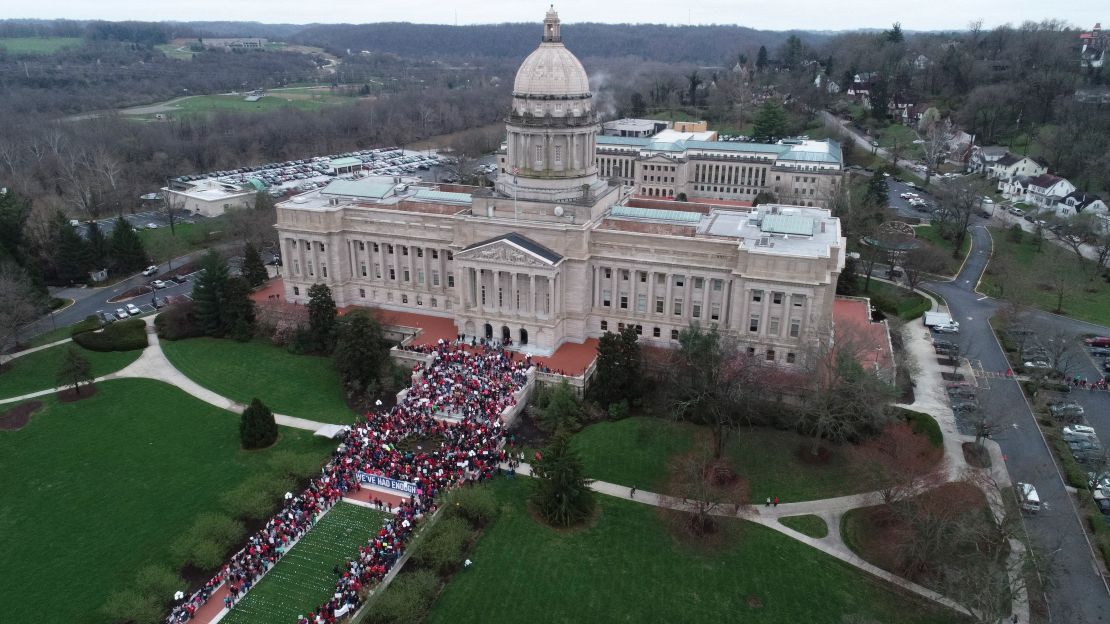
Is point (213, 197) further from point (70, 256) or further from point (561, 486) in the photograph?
point (561, 486)

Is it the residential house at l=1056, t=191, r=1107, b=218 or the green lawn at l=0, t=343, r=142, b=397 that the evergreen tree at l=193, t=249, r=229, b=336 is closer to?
the green lawn at l=0, t=343, r=142, b=397

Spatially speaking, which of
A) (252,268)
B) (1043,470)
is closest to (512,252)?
(252,268)

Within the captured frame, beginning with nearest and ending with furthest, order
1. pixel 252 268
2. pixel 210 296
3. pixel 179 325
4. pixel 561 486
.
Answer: pixel 561 486 < pixel 210 296 < pixel 179 325 < pixel 252 268

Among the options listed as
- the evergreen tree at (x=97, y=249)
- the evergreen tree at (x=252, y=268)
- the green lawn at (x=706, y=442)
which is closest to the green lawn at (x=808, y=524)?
the green lawn at (x=706, y=442)

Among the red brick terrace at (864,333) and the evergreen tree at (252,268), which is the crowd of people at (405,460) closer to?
the red brick terrace at (864,333)

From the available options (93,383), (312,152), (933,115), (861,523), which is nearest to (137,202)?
(312,152)

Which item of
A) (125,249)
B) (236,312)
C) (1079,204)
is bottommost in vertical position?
(236,312)
